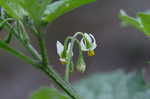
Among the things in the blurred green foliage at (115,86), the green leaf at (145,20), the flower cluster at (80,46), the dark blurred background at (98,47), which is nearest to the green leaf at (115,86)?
the blurred green foliage at (115,86)

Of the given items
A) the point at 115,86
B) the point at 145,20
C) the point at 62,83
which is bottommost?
the point at 62,83

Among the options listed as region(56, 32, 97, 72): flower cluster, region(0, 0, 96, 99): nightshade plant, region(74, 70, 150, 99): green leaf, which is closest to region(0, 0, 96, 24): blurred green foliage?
region(0, 0, 96, 99): nightshade plant

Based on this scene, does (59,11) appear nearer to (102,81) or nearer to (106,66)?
(102,81)

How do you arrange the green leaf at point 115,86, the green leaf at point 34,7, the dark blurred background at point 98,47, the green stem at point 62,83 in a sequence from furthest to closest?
1. the dark blurred background at point 98,47
2. the green leaf at point 115,86
3. the green stem at point 62,83
4. the green leaf at point 34,7

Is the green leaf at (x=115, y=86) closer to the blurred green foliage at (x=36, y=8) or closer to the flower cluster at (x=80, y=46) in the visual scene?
the flower cluster at (x=80, y=46)

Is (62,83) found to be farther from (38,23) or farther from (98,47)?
(98,47)

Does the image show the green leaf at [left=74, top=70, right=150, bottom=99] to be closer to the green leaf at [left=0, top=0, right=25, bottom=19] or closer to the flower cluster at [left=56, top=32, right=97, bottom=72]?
the flower cluster at [left=56, top=32, right=97, bottom=72]

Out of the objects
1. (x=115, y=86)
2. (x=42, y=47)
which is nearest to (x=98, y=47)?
(x=115, y=86)
